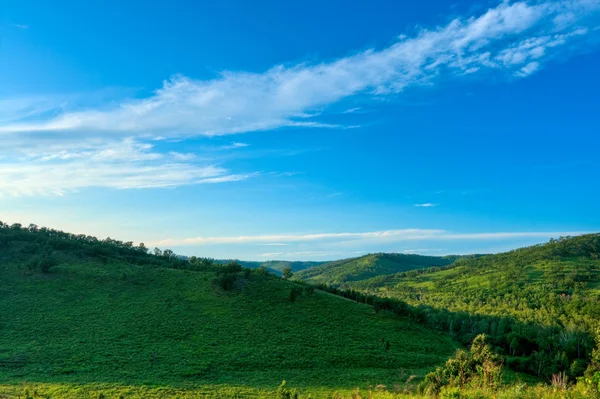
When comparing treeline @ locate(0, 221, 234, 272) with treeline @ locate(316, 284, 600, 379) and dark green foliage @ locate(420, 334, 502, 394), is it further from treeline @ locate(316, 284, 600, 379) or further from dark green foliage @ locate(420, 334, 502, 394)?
dark green foliage @ locate(420, 334, 502, 394)

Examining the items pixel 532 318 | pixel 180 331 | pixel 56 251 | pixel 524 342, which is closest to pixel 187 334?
pixel 180 331

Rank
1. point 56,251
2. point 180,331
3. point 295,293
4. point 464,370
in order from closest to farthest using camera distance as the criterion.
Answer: point 464,370 < point 180,331 < point 295,293 < point 56,251

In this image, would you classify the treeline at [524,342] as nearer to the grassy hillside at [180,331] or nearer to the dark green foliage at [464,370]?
the grassy hillside at [180,331]

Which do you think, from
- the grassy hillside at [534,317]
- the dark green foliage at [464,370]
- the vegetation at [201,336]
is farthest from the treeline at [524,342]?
the dark green foliage at [464,370]

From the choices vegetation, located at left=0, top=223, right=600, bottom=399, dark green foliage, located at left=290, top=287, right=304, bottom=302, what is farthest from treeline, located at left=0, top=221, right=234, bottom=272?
dark green foliage, located at left=290, top=287, right=304, bottom=302

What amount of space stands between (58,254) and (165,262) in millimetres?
24888

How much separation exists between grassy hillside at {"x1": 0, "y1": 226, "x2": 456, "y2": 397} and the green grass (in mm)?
166

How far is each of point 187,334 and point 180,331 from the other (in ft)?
4.80

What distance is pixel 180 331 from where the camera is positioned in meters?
57.2

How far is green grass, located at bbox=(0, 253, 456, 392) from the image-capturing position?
1687 inches

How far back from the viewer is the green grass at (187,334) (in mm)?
42844

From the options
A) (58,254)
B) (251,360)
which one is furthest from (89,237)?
(251,360)

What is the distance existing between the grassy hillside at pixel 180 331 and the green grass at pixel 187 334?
6.5 inches

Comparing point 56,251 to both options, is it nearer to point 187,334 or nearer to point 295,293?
point 187,334
